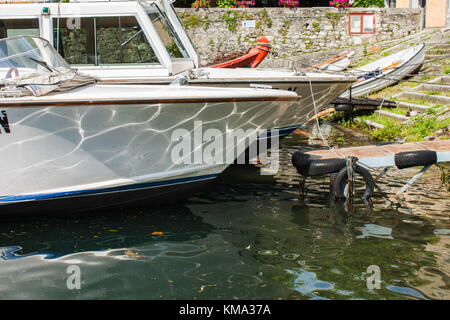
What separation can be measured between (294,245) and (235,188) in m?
2.12

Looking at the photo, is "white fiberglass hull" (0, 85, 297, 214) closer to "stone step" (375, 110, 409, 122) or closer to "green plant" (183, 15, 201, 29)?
"stone step" (375, 110, 409, 122)

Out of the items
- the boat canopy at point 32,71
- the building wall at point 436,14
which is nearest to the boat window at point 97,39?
the boat canopy at point 32,71

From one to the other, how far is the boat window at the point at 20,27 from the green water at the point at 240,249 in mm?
3329

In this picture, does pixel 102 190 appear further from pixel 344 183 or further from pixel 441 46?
pixel 441 46

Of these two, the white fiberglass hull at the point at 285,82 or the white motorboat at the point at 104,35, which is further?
the white fiberglass hull at the point at 285,82

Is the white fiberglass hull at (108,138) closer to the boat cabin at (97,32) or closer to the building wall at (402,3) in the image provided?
the boat cabin at (97,32)

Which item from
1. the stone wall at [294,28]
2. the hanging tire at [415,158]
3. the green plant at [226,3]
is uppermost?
the green plant at [226,3]

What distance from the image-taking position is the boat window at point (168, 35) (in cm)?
771

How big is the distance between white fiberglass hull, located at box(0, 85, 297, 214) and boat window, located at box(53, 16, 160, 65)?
199cm

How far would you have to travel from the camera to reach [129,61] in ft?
24.8

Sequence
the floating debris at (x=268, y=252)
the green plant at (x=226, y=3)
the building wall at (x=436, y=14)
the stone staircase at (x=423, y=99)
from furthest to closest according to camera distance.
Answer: the green plant at (x=226, y=3), the building wall at (x=436, y=14), the stone staircase at (x=423, y=99), the floating debris at (x=268, y=252)

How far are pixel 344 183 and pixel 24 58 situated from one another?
3.96 metres
